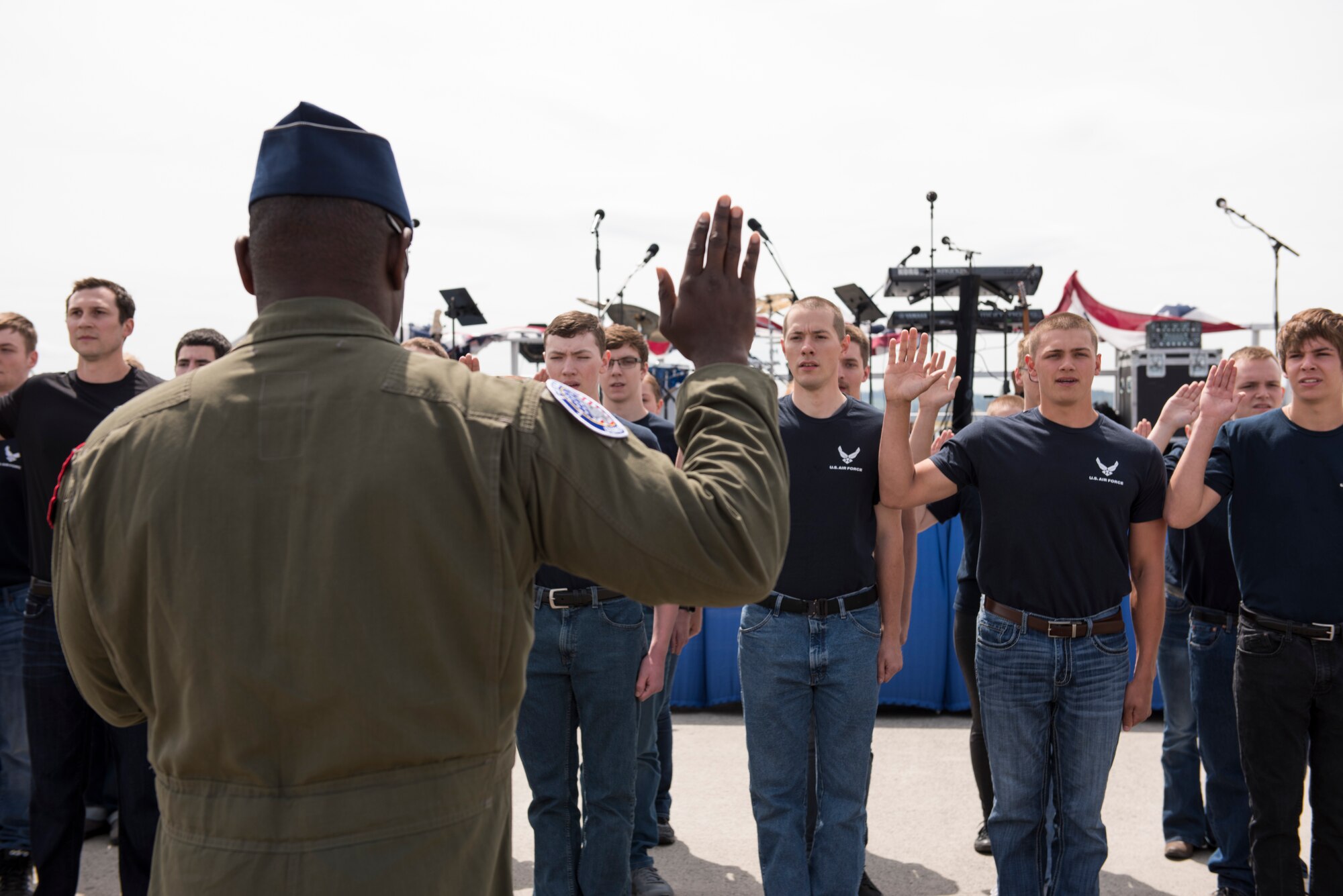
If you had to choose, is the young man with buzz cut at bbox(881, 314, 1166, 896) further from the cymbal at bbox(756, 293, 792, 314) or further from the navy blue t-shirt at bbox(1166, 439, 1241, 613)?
the cymbal at bbox(756, 293, 792, 314)

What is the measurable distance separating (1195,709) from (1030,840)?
132 cm

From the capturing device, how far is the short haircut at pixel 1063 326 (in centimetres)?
362

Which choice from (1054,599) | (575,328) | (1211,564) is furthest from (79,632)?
(1211,564)

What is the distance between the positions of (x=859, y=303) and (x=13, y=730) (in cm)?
1220

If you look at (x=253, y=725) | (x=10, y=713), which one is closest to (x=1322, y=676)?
(x=253, y=725)

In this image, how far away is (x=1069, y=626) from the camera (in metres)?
3.36

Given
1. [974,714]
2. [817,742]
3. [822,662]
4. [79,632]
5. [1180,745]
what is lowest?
[1180,745]

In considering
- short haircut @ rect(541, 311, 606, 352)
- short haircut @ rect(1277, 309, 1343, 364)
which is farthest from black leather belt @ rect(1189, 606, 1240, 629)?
short haircut @ rect(541, 311, 606, 352)

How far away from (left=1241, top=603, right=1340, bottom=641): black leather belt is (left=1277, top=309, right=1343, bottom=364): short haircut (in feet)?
3.04

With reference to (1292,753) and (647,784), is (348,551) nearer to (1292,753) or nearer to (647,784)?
(647,784)

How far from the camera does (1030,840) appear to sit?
11.2ft

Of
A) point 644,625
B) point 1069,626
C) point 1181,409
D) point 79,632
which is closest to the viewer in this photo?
point 79,632

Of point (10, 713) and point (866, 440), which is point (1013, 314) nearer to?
point (866, 440)

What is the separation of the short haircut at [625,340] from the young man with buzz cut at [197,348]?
167 cm
